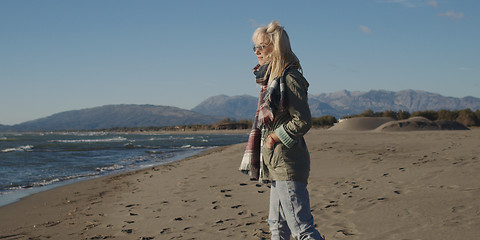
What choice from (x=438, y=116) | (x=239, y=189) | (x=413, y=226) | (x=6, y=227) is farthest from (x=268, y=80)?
(x=438, y=116)

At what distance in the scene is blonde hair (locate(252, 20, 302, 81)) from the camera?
243cm

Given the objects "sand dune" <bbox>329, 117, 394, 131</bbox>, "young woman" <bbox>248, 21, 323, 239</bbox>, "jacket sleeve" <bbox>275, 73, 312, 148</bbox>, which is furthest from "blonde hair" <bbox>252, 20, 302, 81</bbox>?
"sand dune" <bbox>329, 117, 394, 131</bbox>

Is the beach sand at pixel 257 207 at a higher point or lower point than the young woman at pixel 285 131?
lower

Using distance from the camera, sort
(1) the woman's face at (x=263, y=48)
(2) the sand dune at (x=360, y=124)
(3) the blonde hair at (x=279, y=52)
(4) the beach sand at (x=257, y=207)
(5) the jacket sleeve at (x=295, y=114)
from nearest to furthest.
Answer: (5) the jacket sleeve at (x=295, y=114) < (3) the blonde hair at (x=279, y=52) < (1) the woman's face at (x=263, y=48) < (4) the beach sand at (x=257, y=207) < (2) the sand dune at (x=360, y=124)

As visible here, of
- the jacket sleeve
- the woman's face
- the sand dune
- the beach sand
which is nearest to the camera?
the jacket sleeve

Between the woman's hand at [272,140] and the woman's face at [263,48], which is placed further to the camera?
the woman's face at [263,48]

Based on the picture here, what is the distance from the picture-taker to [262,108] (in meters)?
2.46

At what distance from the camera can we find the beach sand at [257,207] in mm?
3986

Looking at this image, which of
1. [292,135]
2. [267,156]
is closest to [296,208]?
[267,156]

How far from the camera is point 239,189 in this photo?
6.74 metres

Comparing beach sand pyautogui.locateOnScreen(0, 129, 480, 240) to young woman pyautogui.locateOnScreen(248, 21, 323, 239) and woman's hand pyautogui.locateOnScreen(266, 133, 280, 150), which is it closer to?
young woman pyautogui.locateOnScreen(248, 21, 323, 239)

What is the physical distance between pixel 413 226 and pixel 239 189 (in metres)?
3.44

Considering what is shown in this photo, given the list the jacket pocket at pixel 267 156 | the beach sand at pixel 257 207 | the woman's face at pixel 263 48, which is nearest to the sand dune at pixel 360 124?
the beach sand at pixel 257 207

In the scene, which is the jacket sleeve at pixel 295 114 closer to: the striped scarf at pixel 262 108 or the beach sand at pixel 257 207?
the striped scarf at pixel 262 108
